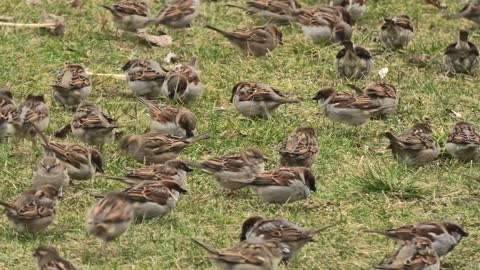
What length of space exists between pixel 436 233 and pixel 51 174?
3139 mm

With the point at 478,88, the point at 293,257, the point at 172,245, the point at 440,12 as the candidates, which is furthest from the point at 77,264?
the point at 440,12

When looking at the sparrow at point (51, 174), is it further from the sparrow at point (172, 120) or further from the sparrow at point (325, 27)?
the sparrow at point (325, 27)

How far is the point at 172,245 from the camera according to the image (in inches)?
359

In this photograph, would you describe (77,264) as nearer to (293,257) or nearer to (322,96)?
(293,257)

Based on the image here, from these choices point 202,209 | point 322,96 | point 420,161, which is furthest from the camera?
point 322,96

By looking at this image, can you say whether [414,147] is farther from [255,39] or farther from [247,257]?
[255,39]

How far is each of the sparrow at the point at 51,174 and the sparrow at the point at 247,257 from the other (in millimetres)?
2141

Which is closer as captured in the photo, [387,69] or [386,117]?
[386,117]

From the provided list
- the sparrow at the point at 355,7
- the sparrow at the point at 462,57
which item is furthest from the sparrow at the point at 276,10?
the sparrow at the point at 462,57

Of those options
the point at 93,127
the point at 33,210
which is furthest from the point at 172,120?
the point at 33,210

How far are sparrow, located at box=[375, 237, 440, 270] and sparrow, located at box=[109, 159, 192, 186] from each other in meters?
2.25

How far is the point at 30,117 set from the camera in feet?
37.4

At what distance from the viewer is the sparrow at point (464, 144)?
11.0m

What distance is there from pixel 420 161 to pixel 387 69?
2.92 metres
